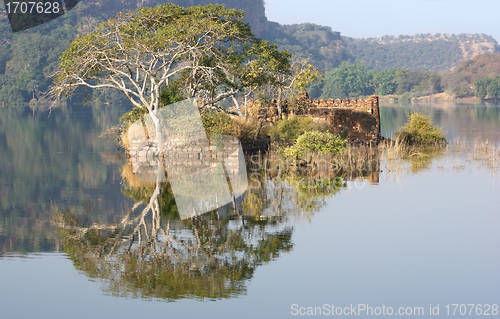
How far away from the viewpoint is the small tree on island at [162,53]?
21656 millimetres

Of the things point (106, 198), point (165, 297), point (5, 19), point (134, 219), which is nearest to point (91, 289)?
point (165, 297)

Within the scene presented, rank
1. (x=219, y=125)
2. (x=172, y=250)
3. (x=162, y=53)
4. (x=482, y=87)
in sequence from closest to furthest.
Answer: (x=172, y=250) → (x=162, y=53) → (x=219, y=125) → (x=482, y=87)

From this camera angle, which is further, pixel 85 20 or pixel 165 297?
pixel 85 20

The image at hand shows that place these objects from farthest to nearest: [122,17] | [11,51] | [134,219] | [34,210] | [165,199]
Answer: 1. [11,51]
2. [122,17]
3. [165,199]
4. [34,210]
5. [134,219]

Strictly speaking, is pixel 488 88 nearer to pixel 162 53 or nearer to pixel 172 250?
pixel 162 53

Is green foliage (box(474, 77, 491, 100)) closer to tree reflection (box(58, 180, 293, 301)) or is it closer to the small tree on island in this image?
the small tree on island

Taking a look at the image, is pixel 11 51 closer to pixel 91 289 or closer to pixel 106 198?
pixel 106 198

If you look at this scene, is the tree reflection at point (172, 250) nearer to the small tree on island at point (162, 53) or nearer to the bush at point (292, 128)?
the small tree on island at point (162, 53)

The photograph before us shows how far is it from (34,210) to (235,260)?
234 inches

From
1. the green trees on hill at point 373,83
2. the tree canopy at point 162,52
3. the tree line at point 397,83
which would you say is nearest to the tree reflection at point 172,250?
the tree canopy at point 162,52

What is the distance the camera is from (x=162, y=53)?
2161 centimetres

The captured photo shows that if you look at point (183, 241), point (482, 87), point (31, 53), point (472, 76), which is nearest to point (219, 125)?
point (183, 241)

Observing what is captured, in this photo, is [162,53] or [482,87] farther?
[482,87]

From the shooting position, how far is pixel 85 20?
123 meters
